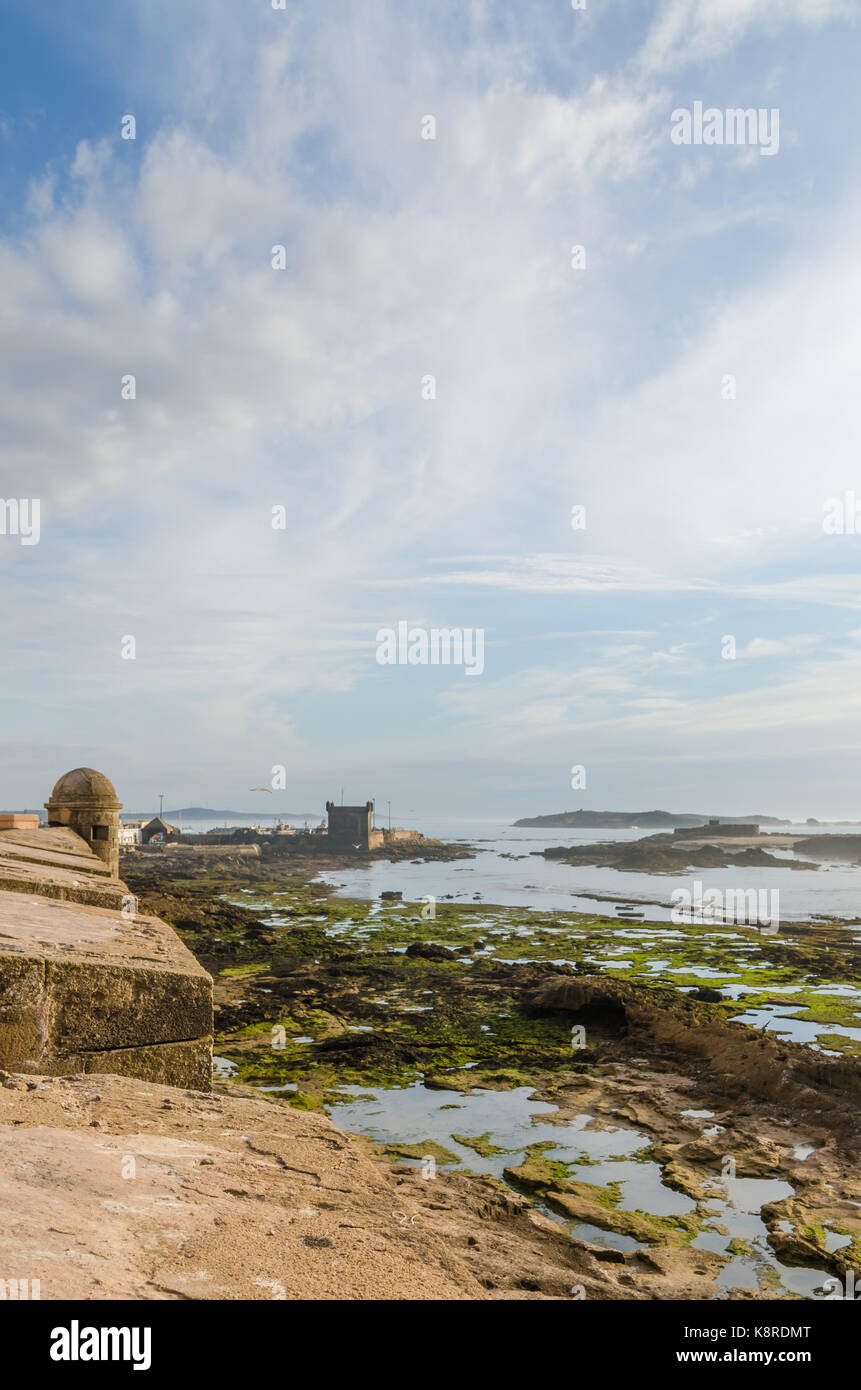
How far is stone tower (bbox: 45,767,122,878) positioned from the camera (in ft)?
55.4

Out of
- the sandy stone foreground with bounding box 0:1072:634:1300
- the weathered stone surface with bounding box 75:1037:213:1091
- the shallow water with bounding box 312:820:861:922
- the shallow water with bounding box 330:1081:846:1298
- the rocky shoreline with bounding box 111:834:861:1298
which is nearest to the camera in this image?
the sandy stone foreground with bounding box 0:1072:634:1300

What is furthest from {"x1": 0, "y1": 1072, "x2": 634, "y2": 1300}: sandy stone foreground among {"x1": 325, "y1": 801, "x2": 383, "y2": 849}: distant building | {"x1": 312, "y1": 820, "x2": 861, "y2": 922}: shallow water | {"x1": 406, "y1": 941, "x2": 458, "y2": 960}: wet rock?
{"x1": 325, "y1": 801, "x2": 383, "y2": 849}: distant building

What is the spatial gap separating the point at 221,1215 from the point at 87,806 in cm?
1529

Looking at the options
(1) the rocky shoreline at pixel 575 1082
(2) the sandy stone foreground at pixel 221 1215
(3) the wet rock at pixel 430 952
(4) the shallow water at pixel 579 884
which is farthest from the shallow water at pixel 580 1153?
(4) the shallow water at pixel 579 884

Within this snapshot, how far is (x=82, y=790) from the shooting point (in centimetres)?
1692

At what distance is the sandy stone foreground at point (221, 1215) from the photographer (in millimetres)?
2531

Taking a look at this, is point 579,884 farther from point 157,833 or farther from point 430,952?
point 157,833

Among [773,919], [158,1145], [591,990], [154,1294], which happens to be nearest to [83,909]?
[158,1145]

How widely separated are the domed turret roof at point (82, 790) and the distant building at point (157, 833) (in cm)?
6889

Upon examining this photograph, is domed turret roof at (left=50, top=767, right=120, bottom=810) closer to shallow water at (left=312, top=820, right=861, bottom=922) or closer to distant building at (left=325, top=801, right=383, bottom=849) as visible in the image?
shallow water at (left=312, top=820, right=861, bottom=922)

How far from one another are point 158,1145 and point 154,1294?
4.77 ft

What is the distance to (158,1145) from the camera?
3.72m

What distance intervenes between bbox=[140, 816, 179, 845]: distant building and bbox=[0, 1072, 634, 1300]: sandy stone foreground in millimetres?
82626
